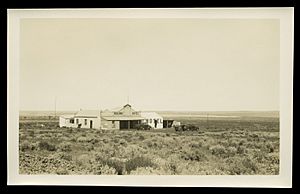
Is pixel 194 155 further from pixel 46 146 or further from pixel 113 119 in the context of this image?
pixel 46 146

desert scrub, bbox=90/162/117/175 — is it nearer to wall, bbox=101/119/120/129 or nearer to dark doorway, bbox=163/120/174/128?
wall, bbox=101/119/120/129

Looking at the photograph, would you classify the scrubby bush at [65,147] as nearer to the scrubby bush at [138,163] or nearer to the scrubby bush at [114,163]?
the scrubby bush at [114,163]

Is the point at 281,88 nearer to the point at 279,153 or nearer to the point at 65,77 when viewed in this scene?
the point at 279,153

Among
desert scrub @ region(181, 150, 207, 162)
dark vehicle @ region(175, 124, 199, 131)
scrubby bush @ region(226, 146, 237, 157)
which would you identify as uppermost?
dark vehicle @ region(175, 124, 199, 131)

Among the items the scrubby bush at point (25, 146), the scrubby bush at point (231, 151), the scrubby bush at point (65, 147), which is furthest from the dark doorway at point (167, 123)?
the scrubby bush at point (25, 146)

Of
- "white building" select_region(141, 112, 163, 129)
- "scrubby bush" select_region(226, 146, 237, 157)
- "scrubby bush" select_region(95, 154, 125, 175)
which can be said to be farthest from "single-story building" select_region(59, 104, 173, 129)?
"scrubby bush" select_region(226, 146, 237, 157)

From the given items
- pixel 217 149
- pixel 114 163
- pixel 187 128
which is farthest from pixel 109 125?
pixel 217 149

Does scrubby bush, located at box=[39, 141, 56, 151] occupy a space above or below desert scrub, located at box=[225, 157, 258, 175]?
above
